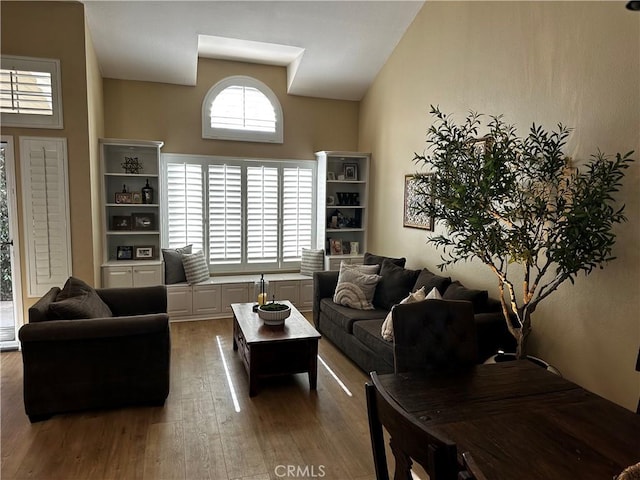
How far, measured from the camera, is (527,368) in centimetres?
220

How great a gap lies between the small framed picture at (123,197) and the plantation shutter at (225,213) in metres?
1.04

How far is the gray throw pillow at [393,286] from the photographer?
4.45 m

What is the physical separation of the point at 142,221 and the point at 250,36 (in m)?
2.67

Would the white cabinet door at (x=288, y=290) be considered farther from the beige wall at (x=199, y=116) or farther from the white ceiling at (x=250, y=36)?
the white ceiling at (x=250, y=36)

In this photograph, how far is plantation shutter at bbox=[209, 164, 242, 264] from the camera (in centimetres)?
590

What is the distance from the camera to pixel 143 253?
550cm

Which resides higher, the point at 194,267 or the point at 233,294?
the point at 194,267

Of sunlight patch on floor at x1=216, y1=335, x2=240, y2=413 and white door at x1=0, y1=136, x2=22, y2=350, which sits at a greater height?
white door at x1=0, y1=136, x2=22, y2=350

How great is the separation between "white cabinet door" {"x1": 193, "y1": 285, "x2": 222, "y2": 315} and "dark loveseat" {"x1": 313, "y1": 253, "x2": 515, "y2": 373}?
1381 millimetres

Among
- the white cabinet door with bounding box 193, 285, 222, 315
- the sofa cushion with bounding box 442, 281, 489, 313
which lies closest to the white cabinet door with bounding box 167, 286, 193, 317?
the white cabinet door with bounding box 193, 285, 222, 315

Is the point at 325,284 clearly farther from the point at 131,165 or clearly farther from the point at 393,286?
the point at 131,165

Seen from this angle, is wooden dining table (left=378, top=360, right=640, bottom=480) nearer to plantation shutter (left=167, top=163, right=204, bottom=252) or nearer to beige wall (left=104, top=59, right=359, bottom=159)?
plantation shutter (left=167, top=163, right=204, bottom=252)

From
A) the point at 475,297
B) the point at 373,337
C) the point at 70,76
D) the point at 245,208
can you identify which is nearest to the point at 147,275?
the point at 245,208

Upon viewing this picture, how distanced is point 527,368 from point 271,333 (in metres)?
2.03
